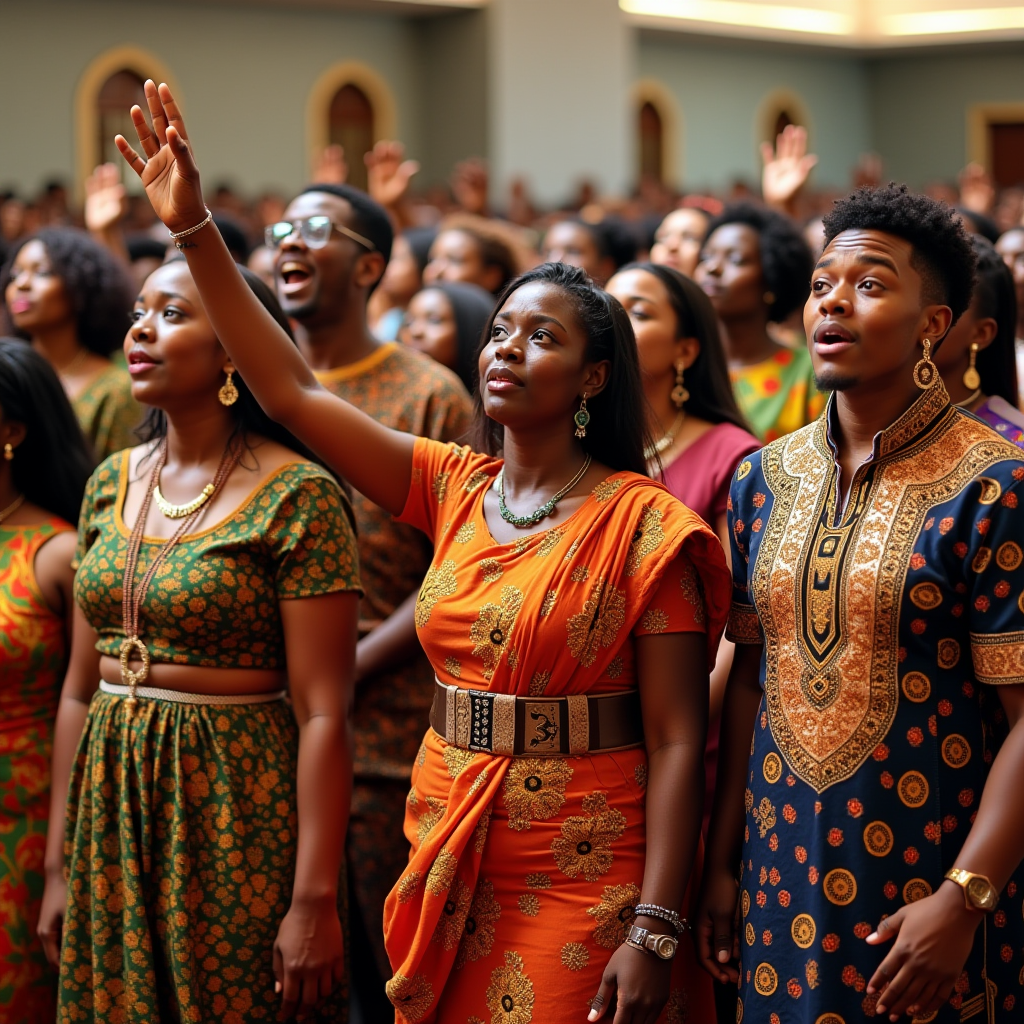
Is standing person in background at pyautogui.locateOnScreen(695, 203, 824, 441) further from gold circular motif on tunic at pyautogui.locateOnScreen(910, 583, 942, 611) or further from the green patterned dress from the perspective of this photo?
gold circular motif on tunic at pyautogui.locateOnScreen(910, 583, 942, 611)

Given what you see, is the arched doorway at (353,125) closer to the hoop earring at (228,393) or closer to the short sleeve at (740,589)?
the hoop earring at (228,393)

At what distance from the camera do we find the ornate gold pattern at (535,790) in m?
2.26

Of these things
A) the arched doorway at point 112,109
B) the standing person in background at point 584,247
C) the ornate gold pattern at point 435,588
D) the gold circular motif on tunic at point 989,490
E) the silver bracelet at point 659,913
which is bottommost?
the silver bracelet at point 659,913

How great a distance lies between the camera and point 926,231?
84.5 inches

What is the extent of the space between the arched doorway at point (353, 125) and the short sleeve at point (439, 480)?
50.8 ft

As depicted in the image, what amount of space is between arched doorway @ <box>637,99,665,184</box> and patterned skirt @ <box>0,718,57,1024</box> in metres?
18.4

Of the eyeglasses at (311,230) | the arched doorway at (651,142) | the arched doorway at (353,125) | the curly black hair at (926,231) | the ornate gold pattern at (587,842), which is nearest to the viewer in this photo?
the curly black hair at (926,231)

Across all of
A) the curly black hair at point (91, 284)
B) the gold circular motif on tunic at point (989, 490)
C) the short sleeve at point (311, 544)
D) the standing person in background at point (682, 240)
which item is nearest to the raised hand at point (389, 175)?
the standing person in background at point (682, 240)

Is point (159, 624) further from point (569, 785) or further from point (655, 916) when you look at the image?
point (655, 916)

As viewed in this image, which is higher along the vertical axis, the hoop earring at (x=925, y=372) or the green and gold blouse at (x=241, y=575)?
the hoop earring at (x=925, y=372)

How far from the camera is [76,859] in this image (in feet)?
9.11

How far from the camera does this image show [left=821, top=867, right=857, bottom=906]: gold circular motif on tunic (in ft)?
6.72

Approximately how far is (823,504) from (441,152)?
15.7 m

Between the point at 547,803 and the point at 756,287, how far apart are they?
7.95 ft
